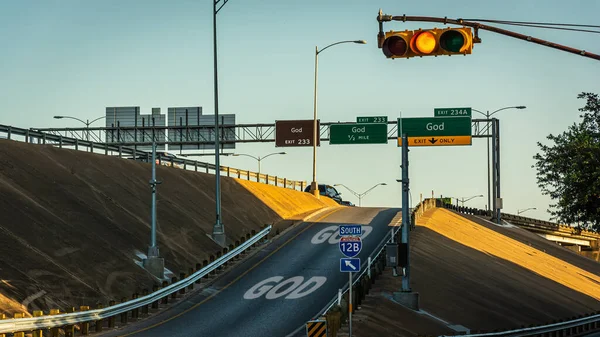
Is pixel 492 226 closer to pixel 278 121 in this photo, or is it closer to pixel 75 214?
pixel 278 121

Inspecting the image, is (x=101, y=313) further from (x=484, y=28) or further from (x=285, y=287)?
(x=484, y=28)

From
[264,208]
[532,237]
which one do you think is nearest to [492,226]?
[532,237]

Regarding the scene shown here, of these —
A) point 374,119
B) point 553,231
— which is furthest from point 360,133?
point 553,231

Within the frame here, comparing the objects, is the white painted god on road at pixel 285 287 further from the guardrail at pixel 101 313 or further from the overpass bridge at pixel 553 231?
the overpass bridge at pixel 553 231

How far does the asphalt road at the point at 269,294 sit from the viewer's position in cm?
3275

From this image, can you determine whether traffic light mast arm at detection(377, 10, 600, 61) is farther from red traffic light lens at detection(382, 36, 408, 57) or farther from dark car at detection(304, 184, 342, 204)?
dark car at detection(304, 184, 342, 204)

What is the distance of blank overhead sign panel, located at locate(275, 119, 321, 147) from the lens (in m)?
80.2

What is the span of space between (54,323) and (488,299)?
24673 millimetres

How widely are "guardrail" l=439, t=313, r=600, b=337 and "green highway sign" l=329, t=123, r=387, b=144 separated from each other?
2835cm

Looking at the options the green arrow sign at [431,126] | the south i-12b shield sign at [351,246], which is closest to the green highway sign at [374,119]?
the green arrow sign at [431,126]

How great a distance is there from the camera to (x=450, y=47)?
16203mm

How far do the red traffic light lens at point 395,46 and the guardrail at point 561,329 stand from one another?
55.2ft

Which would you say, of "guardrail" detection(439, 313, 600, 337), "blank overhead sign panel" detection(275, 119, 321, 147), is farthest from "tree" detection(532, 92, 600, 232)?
"blank overhead sign panel" detection(275, 119, 321, 147)

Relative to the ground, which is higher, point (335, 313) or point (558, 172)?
point (558, 172)
